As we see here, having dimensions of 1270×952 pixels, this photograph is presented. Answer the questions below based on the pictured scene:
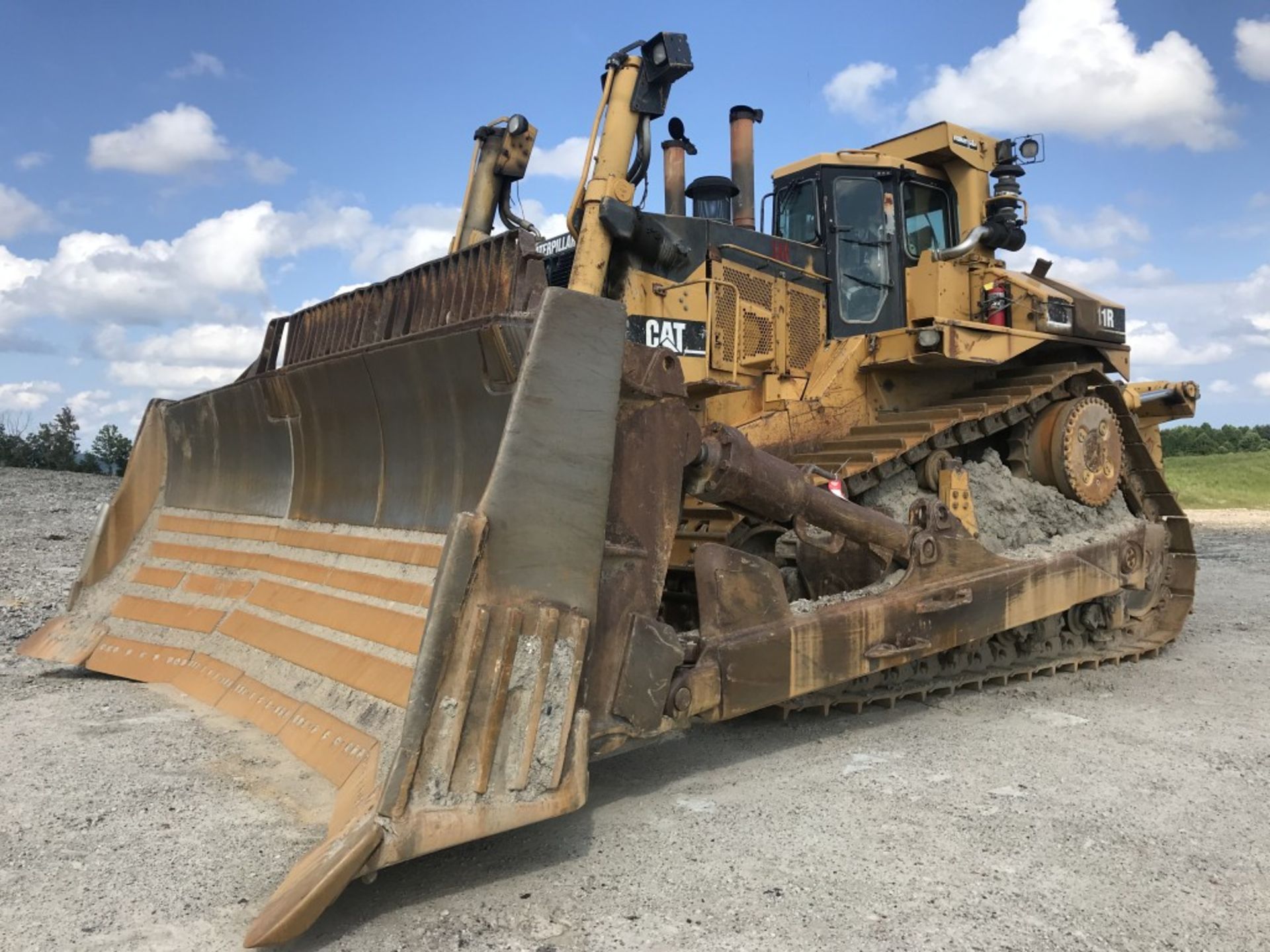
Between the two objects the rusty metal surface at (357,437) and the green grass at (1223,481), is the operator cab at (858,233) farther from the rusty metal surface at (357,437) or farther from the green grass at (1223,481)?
the green grass at (1223,481)

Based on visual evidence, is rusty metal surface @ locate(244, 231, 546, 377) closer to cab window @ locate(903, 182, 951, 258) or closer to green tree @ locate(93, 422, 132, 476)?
cab window @ locate(903, 182, 951, 258)

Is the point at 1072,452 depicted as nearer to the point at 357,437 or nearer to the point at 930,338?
the point at 930,338

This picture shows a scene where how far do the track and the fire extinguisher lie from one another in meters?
0.43

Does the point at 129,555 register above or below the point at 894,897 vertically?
above

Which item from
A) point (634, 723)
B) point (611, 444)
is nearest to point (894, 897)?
point (634, 723)

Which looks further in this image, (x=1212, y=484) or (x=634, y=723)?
(x=1212, y=484)

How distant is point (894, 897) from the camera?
2.77 metres

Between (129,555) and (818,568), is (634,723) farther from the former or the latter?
(129,555)

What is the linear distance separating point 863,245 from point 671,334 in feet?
5.70

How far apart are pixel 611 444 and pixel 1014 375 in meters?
4.72

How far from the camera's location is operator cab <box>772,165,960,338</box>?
20.9ft

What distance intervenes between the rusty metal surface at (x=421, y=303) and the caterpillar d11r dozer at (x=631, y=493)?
0.02 m

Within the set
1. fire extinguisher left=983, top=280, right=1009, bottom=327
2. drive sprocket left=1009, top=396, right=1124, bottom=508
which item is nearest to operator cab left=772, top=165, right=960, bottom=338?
fire extinguisher left=983, top=280, right=1009, bottom=327

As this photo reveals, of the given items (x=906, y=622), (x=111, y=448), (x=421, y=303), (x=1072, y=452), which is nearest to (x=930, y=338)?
(x=1072, y=452)
